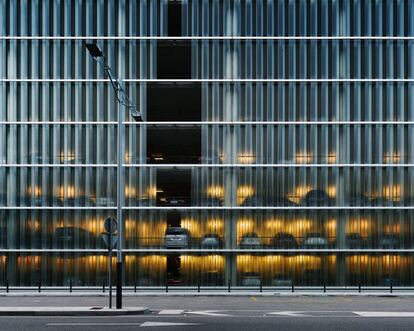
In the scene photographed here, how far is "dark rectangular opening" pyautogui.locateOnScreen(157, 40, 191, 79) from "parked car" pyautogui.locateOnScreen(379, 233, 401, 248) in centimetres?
1579

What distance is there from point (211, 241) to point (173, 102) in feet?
31.5

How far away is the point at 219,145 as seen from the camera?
4697 centimetres

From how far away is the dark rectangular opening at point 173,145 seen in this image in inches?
1858

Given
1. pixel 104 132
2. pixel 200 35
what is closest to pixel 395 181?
pixel 200 35

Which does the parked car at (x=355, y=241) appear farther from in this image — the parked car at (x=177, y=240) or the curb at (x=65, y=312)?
the curb at (x=65, y=312)

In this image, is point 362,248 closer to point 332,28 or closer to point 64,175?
point 332,28

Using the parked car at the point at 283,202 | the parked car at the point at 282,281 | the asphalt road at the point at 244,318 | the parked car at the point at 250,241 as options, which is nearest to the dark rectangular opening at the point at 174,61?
the parked car at the point at 283,202

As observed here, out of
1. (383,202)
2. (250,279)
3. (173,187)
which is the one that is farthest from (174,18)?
(383,202)

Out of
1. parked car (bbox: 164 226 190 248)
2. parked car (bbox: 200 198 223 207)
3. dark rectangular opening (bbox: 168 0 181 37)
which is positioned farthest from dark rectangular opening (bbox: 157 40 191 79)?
parked car (bbox: 164 226 190 248)

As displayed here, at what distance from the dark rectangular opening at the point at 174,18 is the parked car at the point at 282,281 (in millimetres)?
16436

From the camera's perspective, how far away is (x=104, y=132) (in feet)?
153

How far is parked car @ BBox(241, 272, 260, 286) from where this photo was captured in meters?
46.1

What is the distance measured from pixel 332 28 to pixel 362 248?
13.8 m

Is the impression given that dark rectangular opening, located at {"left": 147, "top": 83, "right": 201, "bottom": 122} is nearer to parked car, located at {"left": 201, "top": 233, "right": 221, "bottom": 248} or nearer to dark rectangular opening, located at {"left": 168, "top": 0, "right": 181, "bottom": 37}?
dark rectangular opening, located at {"left": 168, "top": 0, "right": 181, "bottom": 37}
